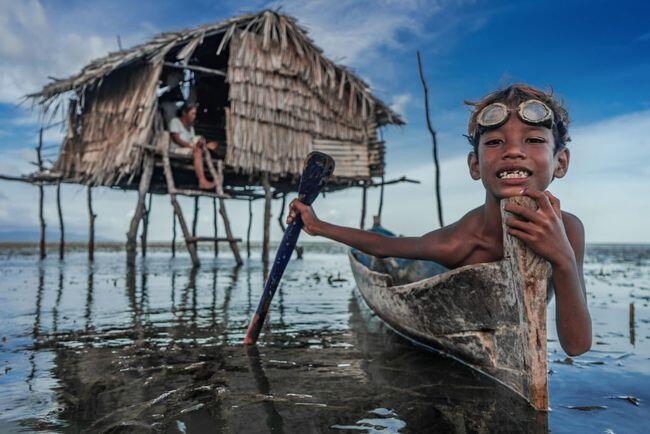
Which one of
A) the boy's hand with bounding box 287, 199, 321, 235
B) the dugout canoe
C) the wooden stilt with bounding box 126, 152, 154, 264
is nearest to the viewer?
the dugout canoe

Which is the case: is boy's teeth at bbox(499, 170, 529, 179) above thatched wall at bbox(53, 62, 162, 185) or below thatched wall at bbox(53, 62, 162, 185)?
below

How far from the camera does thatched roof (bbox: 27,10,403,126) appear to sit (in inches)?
469

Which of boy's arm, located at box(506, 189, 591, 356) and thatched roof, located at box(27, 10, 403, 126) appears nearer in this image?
boy's arm, located at box(506, 189, 591, 356)

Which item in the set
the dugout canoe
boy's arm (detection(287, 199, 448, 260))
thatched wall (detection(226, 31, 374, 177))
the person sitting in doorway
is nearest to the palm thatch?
thatched wall (detection(226, 31, 374, 177))

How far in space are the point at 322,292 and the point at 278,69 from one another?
864 cm

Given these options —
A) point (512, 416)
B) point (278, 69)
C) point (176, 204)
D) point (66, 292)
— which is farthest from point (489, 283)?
point (278, 69)

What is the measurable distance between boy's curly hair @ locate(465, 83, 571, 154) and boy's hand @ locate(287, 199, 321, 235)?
1219 millimetres

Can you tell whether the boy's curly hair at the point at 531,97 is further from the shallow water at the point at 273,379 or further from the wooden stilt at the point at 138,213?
the wooden stilt at the point at 138,213

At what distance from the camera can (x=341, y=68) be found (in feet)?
48.5

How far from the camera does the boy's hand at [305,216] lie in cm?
320

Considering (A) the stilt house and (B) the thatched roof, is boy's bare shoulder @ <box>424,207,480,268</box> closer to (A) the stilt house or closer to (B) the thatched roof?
(A) the stilt house

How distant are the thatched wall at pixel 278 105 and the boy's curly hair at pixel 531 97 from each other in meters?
11.3

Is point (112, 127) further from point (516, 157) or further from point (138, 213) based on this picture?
point (516, 157)

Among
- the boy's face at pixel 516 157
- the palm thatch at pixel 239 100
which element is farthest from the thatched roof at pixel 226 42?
the boy's face at pixel 516 157
